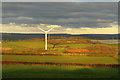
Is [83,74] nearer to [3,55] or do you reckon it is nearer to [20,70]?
[20,70]

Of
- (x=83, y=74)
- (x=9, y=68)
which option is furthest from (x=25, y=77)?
(x=83, y=74)

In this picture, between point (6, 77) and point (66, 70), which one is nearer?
point (6, 77)

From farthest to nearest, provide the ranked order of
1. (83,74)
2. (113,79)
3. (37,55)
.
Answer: (37,55) → (83,74) → (113,79)

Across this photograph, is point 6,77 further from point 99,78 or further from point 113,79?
point 113,79

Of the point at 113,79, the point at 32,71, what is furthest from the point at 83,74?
the point at 32,71

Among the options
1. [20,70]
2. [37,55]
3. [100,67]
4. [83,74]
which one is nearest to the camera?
[83,74]

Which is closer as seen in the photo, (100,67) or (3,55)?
(100,67)
